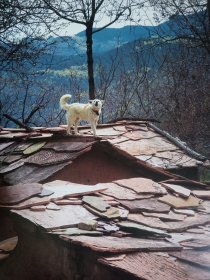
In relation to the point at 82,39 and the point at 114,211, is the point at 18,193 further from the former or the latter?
the point at 82,39

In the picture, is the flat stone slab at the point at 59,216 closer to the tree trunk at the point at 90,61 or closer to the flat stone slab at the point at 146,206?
the flat stone slab at the point at 146,206

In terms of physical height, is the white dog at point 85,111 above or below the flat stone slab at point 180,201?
above

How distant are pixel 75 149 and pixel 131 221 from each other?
10.3 feet

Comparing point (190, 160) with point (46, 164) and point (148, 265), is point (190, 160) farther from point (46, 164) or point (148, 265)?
point (148, 265)

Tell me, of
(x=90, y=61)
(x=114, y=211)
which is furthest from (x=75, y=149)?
(x=90, y=61)

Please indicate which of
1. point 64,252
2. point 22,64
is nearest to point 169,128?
point 22,64

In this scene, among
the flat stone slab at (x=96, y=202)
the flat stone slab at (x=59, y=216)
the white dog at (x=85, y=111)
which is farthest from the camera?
the white dog at (x=85, y=111)

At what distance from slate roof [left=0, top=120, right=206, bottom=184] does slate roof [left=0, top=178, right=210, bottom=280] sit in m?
1.29

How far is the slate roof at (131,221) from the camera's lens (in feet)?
14.0

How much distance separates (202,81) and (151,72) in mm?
6509

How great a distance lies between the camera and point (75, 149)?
27.7 ft

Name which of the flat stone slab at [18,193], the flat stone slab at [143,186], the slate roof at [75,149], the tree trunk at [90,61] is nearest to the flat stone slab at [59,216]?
the flat stone slab at [18,193]

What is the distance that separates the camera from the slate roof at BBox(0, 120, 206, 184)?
8.38m

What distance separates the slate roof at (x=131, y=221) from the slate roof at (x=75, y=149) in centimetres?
129
